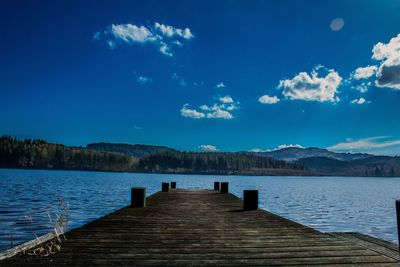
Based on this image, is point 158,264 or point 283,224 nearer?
point 158,264

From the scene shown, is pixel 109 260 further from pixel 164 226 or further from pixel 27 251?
pixel 164 226

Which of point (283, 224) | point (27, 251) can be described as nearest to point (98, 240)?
point (27, 251)

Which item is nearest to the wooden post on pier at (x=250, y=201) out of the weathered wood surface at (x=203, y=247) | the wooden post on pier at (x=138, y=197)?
the weathered wood surface at (x=203, y=247)

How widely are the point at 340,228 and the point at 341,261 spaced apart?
15.4 metres

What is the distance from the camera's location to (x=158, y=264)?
204 inches

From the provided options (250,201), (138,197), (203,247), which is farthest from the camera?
(138,197)

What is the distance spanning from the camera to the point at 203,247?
641 cm

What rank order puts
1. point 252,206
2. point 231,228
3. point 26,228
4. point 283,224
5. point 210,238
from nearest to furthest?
point 210,238 → point 231,228 → point 283,224 → point 252,206 → point 26,228

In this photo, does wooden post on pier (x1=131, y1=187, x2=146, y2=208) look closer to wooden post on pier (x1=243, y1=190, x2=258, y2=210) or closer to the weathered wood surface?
wooden post on pier (x1=243, y1=190, x2=258, y2=210)

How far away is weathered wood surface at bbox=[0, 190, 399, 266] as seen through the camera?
532 centimetres

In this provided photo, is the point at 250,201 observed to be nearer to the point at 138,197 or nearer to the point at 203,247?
the point at 138,197

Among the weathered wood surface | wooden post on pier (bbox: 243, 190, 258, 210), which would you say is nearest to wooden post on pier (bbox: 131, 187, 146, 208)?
wooden post on pier (bbox: 243, 190, 258, 210)

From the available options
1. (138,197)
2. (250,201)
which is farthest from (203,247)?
(138,197)

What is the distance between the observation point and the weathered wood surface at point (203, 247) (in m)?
5.32
